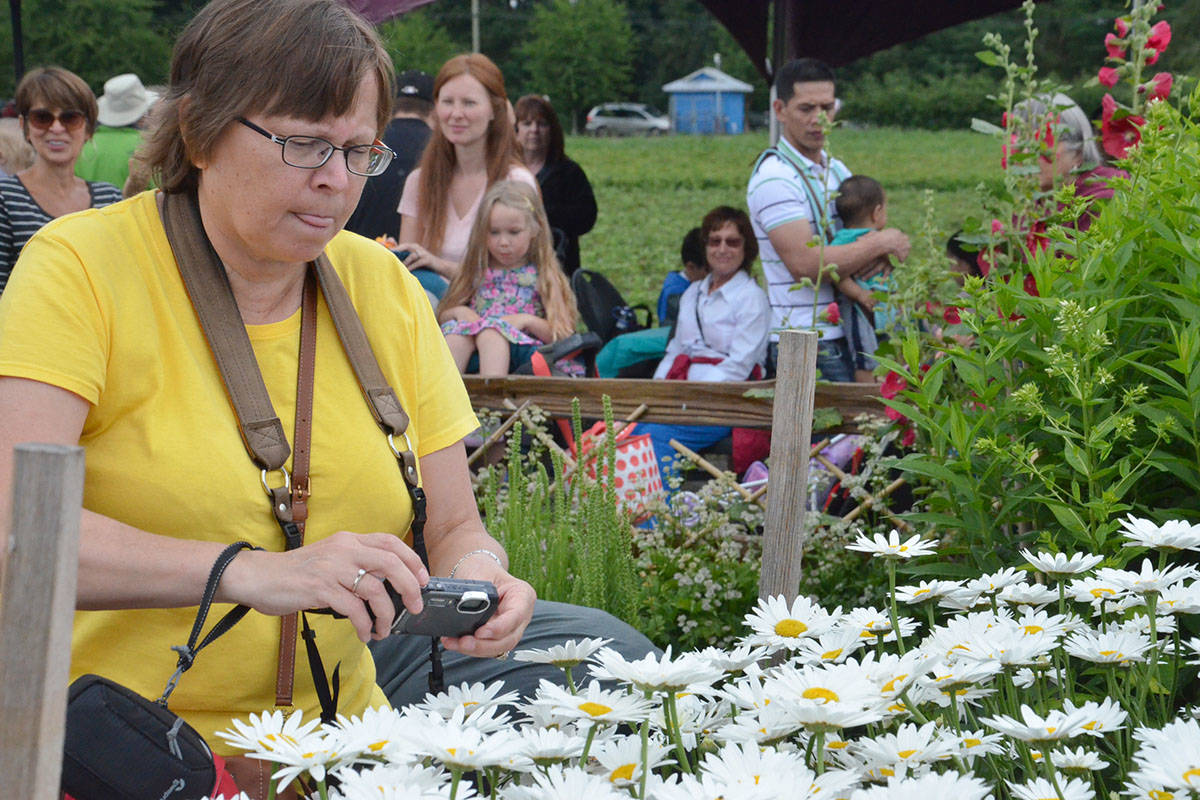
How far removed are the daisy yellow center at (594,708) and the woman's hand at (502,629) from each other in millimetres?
554

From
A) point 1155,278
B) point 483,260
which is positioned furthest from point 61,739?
point 483,260

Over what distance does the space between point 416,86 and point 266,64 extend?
463 centimetres

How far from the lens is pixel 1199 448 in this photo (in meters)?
1.74

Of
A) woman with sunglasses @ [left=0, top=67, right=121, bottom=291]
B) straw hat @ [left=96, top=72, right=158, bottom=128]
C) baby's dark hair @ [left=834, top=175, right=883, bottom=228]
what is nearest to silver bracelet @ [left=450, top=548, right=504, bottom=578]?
baby's dark hair @ [left=834, top=175, right=883, bottom=228]

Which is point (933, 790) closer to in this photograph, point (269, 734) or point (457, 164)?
point (269, 734)

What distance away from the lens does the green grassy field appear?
15203mm

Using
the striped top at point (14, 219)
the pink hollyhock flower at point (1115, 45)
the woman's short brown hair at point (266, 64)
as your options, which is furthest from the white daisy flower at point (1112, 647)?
the striped top at point (14, 219)

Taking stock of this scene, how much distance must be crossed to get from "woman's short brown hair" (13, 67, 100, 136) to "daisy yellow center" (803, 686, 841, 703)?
4.82 m

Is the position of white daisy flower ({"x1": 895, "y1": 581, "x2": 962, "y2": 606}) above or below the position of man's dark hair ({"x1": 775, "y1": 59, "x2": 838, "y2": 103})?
below

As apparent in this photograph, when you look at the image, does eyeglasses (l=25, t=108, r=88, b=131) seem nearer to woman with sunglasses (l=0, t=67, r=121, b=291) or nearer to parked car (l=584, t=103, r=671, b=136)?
woman with sunglasses (l=0, t=67, r=121, b=291)

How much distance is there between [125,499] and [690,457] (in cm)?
254

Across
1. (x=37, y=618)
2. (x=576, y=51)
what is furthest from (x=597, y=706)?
(x=576, y=51)

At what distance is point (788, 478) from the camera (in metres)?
2.12

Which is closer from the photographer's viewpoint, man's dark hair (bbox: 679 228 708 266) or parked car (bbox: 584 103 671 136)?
man's dark hair (bbox: 679 228 708 266)
